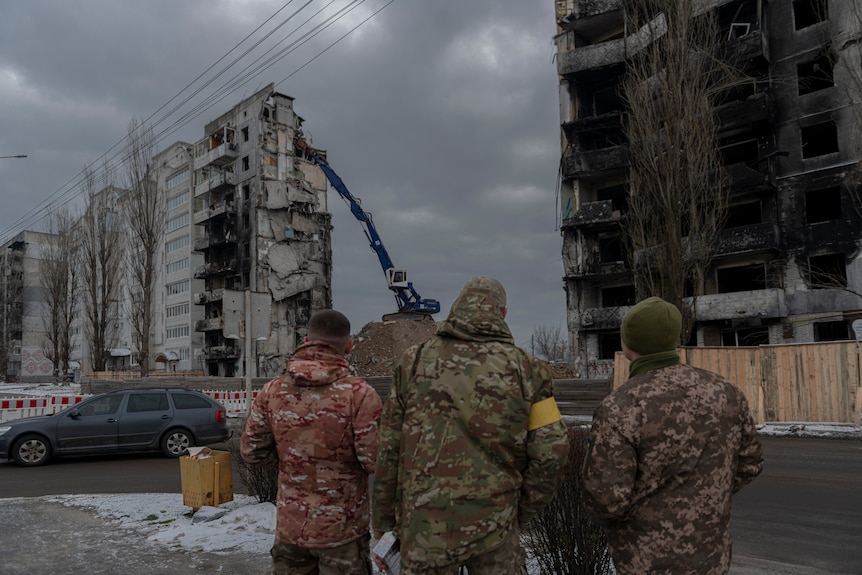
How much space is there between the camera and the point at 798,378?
16.0 meters

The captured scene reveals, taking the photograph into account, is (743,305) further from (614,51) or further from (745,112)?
(614,51)

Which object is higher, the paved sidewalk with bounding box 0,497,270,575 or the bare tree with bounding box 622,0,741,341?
the bare tree with bounding box 622,0,741,341

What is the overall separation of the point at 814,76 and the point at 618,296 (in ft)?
48.6

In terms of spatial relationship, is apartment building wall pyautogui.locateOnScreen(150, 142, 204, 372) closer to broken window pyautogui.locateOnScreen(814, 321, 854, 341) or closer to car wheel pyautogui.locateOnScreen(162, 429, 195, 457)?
car wheel pyautogui.locateOnScreen(162, 429, 195, 457)

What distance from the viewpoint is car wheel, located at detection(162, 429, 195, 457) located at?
41.4 feet

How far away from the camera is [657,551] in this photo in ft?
8.44

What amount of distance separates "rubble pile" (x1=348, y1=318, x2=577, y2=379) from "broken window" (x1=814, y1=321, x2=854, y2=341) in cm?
1244

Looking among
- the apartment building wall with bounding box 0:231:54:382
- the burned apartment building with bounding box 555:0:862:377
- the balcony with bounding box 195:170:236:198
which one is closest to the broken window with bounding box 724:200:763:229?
the burned apartment building with bounding box 555:0:862:377

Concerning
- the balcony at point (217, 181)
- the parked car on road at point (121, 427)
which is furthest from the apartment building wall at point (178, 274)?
the parked car on road at point (121, 427)

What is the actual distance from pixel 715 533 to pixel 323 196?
6308 cm

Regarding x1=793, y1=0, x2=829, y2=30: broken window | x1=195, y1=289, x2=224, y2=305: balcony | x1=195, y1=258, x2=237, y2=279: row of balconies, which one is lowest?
x1=195, y1=289, x2=224, y2=305: balcony

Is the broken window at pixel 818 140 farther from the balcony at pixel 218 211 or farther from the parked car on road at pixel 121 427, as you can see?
the balcony at pixel 218 211

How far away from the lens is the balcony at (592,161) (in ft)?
→ 112

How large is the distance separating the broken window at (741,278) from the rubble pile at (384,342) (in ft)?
54.9
